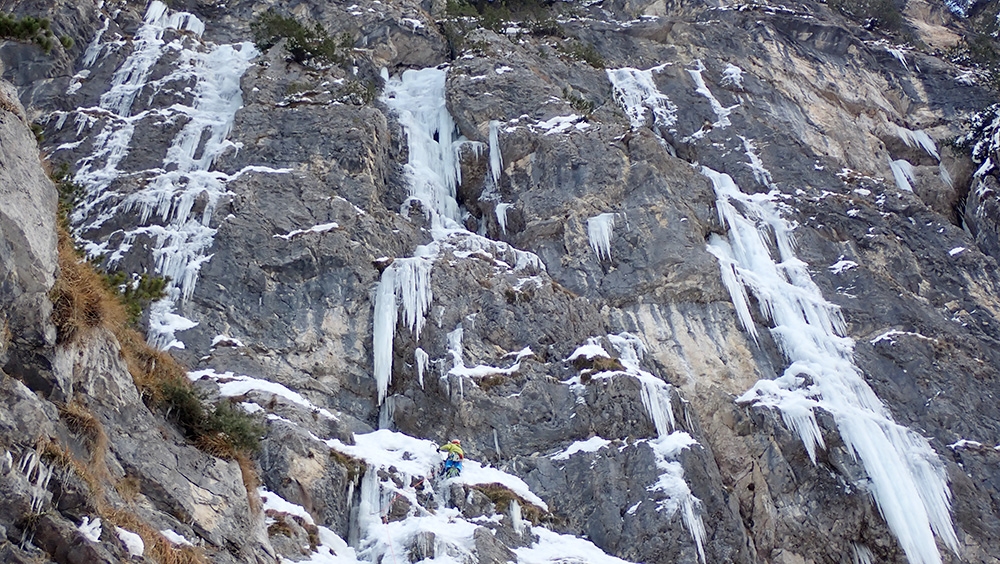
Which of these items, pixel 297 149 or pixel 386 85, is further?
pixel 386 85

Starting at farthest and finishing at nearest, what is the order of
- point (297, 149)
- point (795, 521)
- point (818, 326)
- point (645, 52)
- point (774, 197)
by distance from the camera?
point (645, 52) < point (774, 197) < point (297, 149) < point (818, 326) < point (795, 521)

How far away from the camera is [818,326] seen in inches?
802

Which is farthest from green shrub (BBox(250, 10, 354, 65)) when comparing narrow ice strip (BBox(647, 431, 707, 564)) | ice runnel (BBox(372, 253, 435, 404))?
narrow ice strip (BBox(647, 431, 707, 564))

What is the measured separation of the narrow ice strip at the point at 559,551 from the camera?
13.7 meters

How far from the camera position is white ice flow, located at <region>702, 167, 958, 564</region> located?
1686 cm

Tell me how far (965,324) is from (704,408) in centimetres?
783

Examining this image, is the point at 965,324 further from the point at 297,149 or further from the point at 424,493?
the point at 297,149

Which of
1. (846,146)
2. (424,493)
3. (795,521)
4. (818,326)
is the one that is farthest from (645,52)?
(424,493)

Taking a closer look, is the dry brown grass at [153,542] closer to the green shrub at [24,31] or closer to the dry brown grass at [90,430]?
the dry brown grass at [90,430]

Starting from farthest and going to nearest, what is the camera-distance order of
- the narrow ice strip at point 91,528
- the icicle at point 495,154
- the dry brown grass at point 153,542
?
the icicle at point 495,154 → the dry brown grass at point 153,542 → the narrow ice strip at point 91,528

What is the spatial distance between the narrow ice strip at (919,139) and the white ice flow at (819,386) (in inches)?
336

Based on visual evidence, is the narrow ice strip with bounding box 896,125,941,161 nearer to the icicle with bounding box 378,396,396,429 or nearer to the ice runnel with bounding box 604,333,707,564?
the ice runnel with bounding box 604,333,707,564

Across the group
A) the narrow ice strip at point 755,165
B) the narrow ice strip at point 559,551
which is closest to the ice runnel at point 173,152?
the narrow ice strip at point 559,551

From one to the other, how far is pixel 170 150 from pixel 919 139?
22.9 meters
